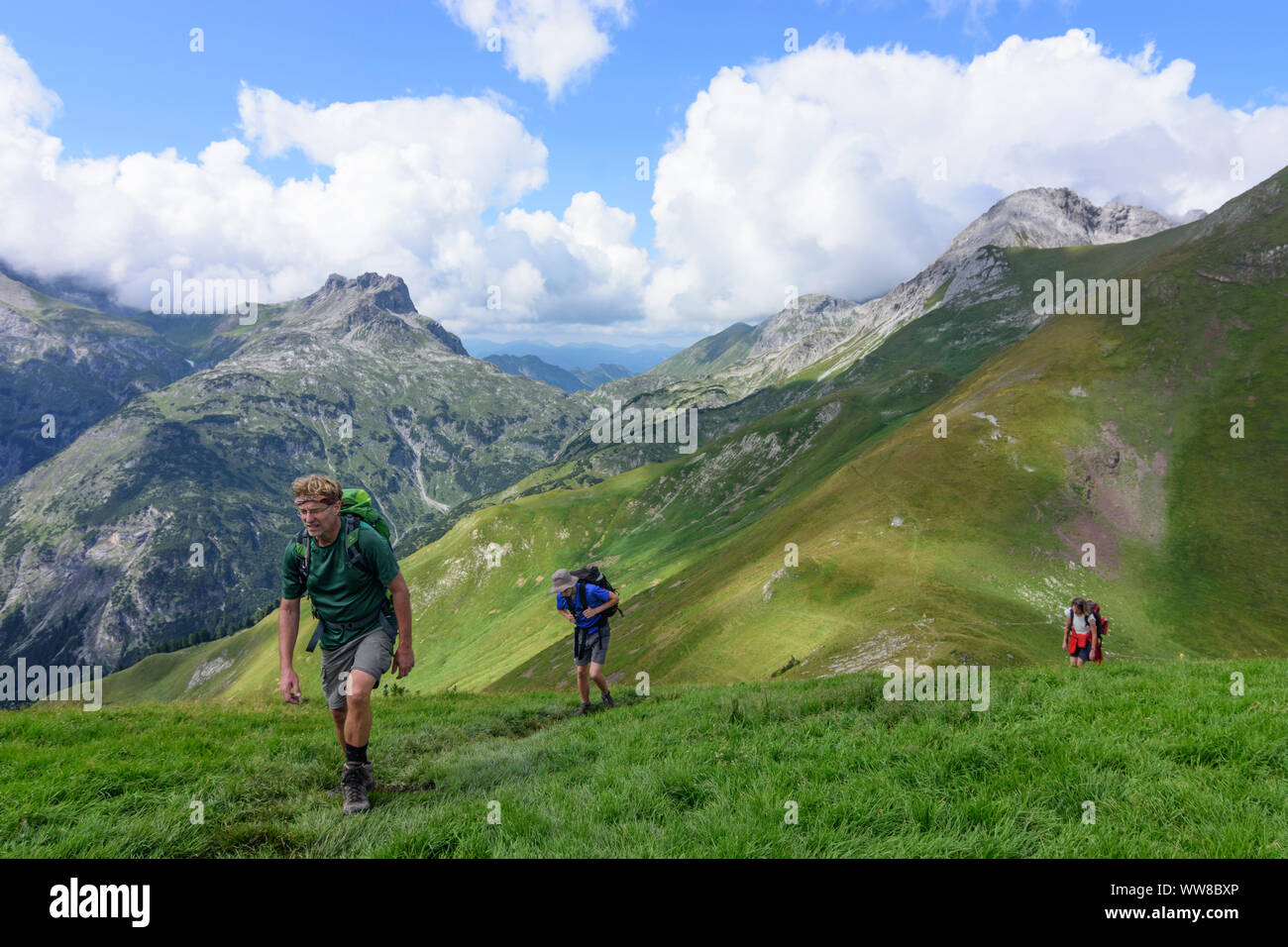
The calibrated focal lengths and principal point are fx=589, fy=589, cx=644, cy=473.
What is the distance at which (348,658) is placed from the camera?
887cm

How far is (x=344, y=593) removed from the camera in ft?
28.8

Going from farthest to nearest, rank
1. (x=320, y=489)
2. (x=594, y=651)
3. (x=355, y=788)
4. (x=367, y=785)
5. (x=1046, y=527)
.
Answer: (x=1046, y=527) → (x=594, y=651) → (x=320, y=489) → (x=367, y=785) → (x=355, y=788)

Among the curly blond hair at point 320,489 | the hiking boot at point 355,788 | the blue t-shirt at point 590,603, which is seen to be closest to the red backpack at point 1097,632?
the blue t-shirt at point 590,603

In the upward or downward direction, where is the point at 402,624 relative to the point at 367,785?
upward

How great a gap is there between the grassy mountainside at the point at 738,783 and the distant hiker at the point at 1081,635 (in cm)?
1093

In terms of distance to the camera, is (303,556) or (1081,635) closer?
(303,556)

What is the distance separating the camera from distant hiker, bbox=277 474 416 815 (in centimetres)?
850

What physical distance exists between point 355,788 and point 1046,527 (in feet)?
237

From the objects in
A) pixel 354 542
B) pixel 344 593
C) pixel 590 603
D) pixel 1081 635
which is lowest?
pixel 1081 635

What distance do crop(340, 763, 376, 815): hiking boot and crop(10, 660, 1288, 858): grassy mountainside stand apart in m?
0.38

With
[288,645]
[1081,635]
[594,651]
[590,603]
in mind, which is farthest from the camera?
[1081,635]

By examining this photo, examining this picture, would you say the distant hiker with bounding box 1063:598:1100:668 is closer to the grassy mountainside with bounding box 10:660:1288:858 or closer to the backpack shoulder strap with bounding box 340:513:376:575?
the grassy mountainside with bounding box 10:660:1288:858

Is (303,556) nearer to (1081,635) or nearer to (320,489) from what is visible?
(320,489)

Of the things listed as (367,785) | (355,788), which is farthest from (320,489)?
(367,785)
